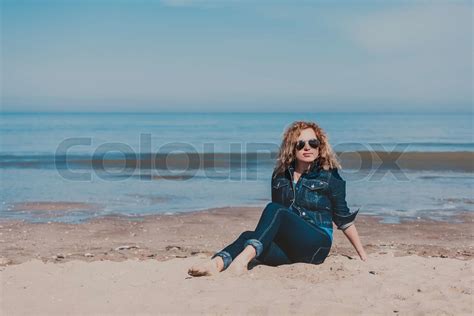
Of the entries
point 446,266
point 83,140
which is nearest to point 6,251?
point 446,266

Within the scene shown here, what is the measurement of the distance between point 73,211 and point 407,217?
532cm

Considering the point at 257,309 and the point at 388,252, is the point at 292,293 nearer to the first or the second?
the point at 257,309

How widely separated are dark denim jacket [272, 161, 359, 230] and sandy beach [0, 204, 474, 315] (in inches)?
17.2

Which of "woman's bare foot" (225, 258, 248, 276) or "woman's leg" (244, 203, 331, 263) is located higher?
"woman's leg" (244, 203, 331, 263)

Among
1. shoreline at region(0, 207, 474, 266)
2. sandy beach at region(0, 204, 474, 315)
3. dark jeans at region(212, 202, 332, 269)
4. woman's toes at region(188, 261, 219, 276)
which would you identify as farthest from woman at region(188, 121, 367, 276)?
shoreline at region(0, 207, 474, 266)

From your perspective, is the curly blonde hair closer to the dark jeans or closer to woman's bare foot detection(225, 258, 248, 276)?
the dark jeans

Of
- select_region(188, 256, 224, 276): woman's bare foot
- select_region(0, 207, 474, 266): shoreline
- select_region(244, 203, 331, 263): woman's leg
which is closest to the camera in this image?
select_region(188, 256, 224, 276): woman's bare foot

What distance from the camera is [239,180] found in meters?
15.1

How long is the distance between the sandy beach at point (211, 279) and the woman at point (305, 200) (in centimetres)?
15

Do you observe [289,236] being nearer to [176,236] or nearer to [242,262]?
[242,262]

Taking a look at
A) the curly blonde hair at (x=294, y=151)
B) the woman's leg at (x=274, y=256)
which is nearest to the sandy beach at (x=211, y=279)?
the woman's leg at (x=274, y=256)

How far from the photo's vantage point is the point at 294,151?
5.96 metres

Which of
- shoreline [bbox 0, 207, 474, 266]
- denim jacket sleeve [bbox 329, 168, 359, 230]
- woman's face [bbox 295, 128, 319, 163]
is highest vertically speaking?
woman's face [bbox 295, 128, 319, 163]

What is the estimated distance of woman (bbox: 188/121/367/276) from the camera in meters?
5.85
